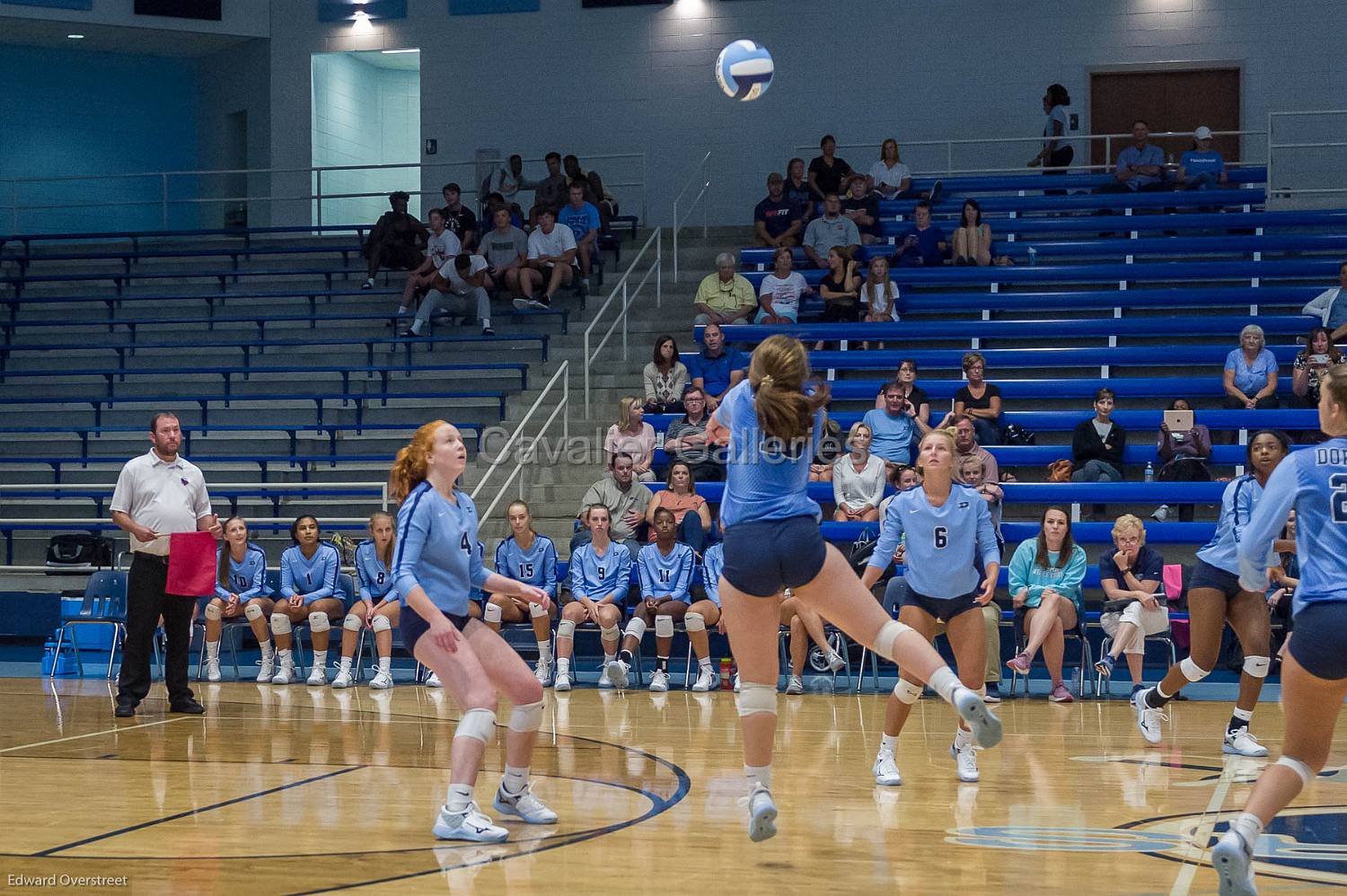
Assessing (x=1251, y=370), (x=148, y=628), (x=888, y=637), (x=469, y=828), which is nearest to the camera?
(x=888, y=637)

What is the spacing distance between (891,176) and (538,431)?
19.4 feet

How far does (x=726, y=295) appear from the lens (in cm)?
1522

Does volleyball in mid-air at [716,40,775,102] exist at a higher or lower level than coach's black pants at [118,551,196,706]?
higher

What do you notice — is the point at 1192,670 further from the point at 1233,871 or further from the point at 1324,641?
the point at 1233,871

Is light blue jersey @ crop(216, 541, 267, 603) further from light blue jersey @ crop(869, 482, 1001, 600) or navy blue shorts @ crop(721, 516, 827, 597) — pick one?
navy blue shorts @ crop(721, 516, 827, 597)

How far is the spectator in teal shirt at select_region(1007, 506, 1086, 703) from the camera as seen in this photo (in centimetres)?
993

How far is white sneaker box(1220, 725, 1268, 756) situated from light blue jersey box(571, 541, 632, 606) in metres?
4.97

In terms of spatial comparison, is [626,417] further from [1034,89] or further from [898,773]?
[1034,89]

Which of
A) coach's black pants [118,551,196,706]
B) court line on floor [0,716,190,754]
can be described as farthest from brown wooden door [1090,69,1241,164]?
court line on floor [0,716,190,754]

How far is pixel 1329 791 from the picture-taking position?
6.39 metres

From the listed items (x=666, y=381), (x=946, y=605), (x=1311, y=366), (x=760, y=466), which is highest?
(x=1311, y=366)

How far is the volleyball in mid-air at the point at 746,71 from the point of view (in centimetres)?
1134

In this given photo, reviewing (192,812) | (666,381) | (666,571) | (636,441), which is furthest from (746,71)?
(192,812)

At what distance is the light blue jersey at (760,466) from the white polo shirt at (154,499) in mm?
5438
